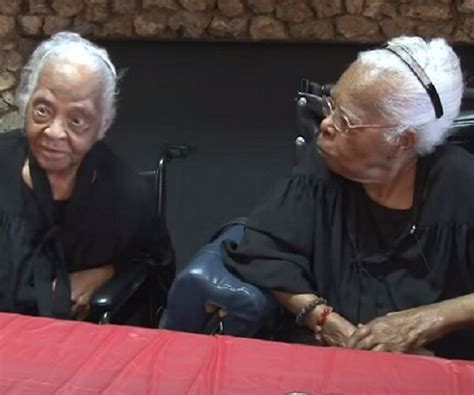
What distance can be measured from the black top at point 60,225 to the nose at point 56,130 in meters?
0.11

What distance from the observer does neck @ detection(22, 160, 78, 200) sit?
1.72 m

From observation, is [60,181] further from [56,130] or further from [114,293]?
[114,293]

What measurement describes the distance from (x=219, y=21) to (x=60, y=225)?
1260 mm

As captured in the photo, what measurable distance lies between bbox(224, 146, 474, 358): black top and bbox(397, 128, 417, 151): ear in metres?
0.07

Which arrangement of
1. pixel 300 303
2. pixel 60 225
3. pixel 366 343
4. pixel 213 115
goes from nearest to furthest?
pixel 366 343 → pixel 300 303 → pixel 60 225 → pixel 213 115

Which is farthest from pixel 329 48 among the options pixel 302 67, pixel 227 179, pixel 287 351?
pixel 287 351

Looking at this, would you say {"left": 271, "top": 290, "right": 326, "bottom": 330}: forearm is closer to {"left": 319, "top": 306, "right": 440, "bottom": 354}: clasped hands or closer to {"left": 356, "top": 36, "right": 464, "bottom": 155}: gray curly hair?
{"left": 319, "top": 306, "right": 440, "bottom": 354}: clasped hands

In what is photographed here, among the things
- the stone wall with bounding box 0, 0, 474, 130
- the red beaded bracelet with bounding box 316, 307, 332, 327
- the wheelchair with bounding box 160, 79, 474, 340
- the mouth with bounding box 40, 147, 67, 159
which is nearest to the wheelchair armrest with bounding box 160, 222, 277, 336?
the wheelchair with bounding box 160, 79, 474, 340

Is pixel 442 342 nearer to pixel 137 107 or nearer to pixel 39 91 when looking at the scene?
pixel 39 91

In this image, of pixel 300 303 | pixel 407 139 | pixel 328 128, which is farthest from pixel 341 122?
pixel 300 303

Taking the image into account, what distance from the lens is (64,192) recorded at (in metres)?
1.75

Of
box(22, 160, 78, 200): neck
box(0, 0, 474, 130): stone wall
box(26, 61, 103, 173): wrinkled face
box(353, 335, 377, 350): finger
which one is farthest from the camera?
box(0, 0, 474, 130): stone wall

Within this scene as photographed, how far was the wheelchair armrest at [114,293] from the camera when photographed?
168 centimetres

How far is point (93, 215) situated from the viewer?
69.6 inches
